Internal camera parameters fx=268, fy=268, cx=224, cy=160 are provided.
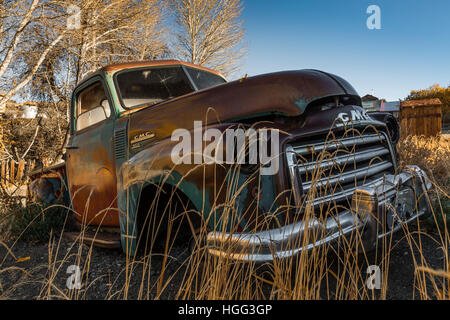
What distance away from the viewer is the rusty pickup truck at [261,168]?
1403 mm

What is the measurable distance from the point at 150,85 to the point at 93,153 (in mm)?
902

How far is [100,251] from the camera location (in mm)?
2850

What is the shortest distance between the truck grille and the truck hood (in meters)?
0.29

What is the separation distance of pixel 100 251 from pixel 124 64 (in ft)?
6.46

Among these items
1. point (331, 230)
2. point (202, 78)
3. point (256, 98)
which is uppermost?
point (202, 78)

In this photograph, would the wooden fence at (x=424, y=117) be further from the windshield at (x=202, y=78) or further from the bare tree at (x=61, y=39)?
the bare tree at (x=61, y=39)

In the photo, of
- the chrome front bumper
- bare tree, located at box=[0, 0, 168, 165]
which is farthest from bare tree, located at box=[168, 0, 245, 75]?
the chrome front bumper

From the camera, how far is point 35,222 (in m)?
3.47

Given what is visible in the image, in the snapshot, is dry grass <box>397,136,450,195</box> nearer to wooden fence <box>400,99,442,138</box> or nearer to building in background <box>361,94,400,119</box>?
wooden fence <box>400,99,442,138</box>

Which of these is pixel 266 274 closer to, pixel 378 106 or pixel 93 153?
pixel 93 153

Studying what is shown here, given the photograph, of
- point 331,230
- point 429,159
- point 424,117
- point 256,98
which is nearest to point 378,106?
point 424,117

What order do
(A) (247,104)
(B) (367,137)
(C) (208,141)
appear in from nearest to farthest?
(C) (208,141)
(A) (247,104)
(B) (367,137)
